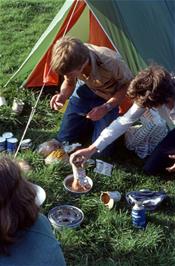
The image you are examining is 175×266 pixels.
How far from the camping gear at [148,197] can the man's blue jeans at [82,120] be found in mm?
533

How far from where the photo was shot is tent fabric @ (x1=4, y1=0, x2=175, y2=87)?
149 inches

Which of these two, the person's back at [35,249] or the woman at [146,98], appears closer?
Result: the person's back at [35,249]

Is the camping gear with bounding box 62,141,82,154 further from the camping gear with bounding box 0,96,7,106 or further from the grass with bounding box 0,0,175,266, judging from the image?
the camping gear with bounding box 0,96,7,106

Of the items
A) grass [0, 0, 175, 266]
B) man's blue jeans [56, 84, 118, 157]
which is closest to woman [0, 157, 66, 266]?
grass [0, 0, 175, 266]

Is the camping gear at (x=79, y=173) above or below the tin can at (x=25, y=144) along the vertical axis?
below

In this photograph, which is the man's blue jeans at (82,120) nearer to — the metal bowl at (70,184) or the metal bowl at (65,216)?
the metal bowl at (70,184)

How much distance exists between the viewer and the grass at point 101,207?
9.43 ft

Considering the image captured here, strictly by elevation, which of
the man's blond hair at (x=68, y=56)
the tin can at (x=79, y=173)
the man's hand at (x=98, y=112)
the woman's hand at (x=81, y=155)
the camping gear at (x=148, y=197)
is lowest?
the camping gear at (x=148, y=197)

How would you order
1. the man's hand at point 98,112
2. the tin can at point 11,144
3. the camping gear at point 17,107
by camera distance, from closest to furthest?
the man's hand at point 98,112 < the tin can at point 11,144 < the camping gear at point 17,107

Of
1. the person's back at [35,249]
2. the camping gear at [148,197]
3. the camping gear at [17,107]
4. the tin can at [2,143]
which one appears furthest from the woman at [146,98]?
the person's back at [35,249]

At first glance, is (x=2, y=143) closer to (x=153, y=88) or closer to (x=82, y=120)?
(x=82, y=120)

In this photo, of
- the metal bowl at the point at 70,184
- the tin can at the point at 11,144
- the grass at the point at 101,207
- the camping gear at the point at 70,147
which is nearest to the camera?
the grass at the point at 101,207

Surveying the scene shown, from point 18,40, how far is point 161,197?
2.79 meters

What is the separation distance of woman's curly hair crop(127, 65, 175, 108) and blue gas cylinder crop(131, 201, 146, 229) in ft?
1.98
